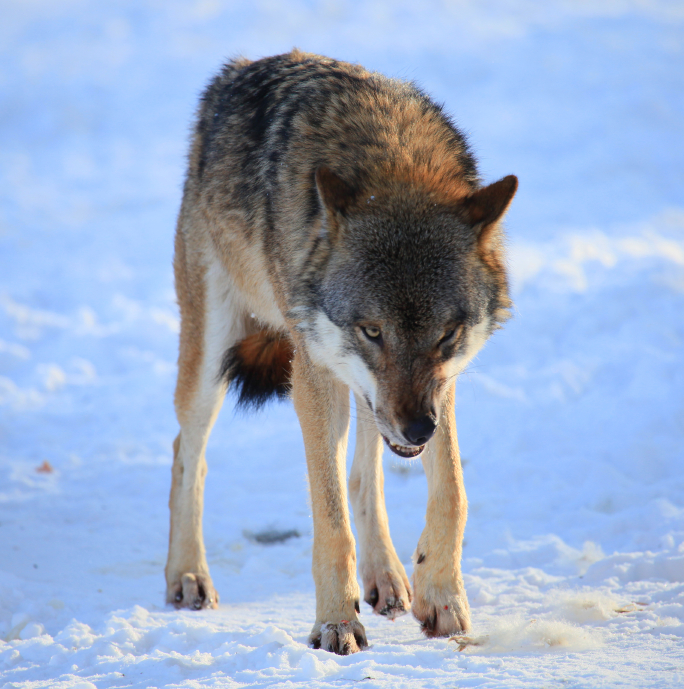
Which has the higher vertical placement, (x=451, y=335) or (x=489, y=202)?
(x=489, y=202)

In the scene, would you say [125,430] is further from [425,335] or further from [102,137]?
[102,137]

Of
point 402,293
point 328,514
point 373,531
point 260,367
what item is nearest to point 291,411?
point 260,367

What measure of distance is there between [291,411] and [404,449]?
12.8 feet

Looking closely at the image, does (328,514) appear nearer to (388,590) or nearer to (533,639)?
(388,590)

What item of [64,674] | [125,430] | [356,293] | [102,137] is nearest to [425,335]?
[356,293]

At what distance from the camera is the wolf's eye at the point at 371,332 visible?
2.50m

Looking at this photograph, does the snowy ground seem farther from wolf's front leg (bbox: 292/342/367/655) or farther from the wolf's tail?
the wolf's tail

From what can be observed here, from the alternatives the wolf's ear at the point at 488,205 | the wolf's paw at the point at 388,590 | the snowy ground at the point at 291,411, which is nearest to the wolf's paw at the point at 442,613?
the snowy ground at the point at 291,411

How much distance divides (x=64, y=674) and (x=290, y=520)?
82.7 inches

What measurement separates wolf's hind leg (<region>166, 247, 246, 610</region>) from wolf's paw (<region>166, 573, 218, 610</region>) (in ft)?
0.22

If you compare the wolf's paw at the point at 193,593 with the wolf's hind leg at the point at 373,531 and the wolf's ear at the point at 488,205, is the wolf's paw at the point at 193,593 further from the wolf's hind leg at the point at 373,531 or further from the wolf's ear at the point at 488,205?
the wolf's ear at the point at 488,205

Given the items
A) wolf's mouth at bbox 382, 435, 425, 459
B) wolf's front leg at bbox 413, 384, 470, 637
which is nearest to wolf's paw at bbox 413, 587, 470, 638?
wolf's front leg at bbox 413, 384, 470, 637

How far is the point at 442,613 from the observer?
106 inches

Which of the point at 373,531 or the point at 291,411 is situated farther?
the point at 291,411
